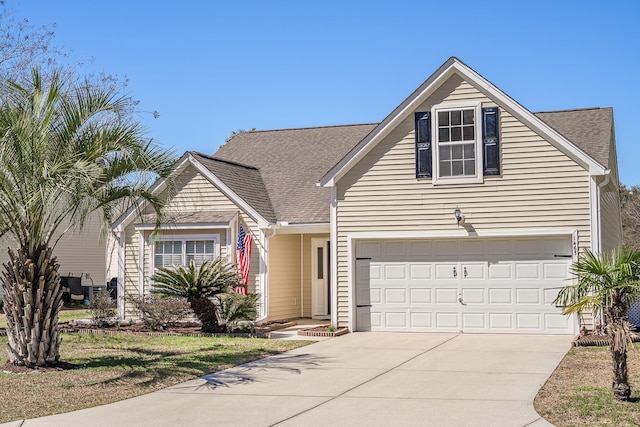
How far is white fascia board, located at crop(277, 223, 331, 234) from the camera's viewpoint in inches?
787

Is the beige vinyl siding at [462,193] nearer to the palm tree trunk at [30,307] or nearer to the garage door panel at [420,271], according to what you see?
the garage door panel at [420,271]

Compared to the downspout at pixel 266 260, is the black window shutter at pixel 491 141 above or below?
above

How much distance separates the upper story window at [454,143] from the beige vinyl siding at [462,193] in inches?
7.2

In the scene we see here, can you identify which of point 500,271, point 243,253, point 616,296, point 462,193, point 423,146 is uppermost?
point 423,146

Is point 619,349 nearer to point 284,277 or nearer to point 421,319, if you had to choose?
point 421,319

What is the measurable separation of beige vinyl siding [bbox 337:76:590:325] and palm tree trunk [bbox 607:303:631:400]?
768cm

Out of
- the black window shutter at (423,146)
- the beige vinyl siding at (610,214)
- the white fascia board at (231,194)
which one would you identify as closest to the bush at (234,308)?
the white fascia board at (231,194)

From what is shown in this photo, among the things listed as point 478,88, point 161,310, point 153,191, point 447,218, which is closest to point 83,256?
point 153,191

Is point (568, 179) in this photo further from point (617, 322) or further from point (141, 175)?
point (141, 175)

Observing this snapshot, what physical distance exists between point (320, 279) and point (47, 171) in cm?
1172

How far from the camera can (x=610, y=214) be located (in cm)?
2077

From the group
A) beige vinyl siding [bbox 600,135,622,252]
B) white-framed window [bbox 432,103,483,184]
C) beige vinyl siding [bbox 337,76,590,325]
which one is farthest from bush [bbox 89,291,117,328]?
beige vinyl siding [bbox 600,135,622,252]

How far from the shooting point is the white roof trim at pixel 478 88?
17.3 metres

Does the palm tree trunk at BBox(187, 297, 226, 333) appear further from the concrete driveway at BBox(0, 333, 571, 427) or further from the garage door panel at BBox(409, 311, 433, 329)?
the garage door panel at BBox(409, 311, 433, 329)
